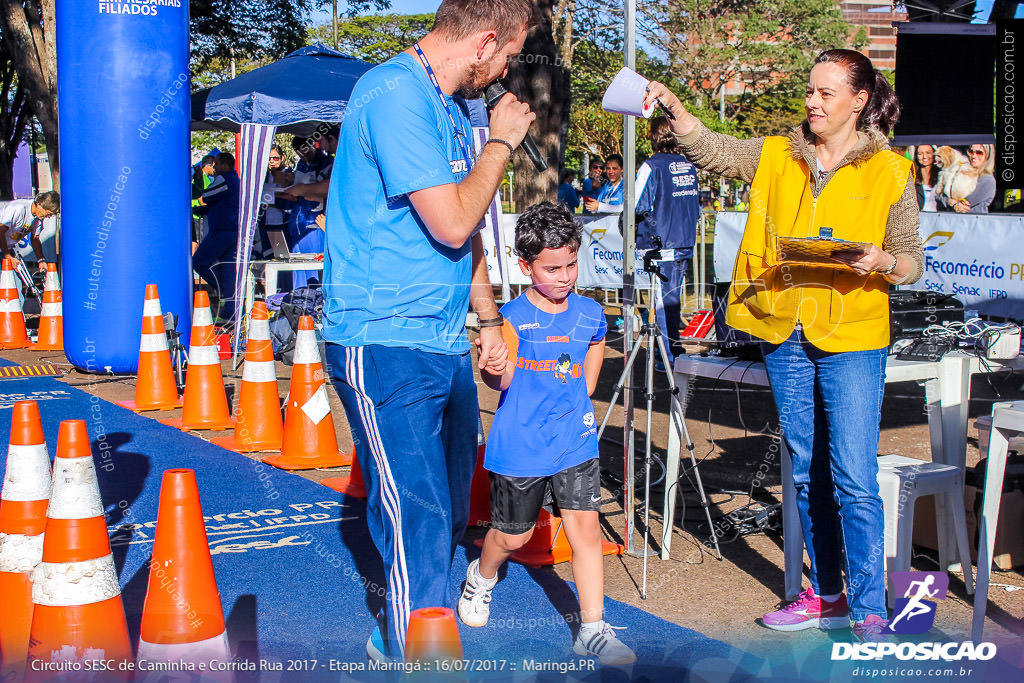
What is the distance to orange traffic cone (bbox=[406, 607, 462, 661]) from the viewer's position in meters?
2.28

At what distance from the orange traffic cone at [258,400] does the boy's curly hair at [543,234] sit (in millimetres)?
3513

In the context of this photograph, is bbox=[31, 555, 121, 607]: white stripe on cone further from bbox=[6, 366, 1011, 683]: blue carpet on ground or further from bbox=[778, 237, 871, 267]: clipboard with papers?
bbox=[778, 237, 871, 267]: clipboard with papers

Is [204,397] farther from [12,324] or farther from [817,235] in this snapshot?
[12,324]

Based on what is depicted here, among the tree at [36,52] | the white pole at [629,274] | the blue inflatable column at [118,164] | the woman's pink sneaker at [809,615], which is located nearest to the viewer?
the woman's pink sneaker at [809,615]

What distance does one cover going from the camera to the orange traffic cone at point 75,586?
312 centimetres

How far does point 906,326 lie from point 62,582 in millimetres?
→ 3906

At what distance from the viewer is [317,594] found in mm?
4262

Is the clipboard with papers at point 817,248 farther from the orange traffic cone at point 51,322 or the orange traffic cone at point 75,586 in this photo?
the orange traffic cone at point 51,322

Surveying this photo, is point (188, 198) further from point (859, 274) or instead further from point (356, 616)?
point (859, 274)

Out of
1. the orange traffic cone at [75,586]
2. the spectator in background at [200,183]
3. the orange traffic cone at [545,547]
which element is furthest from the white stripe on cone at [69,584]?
the spectator in background at [200,183]

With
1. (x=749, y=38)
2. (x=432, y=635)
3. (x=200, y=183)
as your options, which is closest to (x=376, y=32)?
(x=749, y=38)

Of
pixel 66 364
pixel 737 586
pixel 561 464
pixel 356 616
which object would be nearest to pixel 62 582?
pixel 356 616

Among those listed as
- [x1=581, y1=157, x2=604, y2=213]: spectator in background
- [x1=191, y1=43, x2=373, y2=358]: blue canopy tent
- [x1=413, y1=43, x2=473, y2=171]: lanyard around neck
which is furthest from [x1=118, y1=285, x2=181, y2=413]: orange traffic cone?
[x1=581, y1=157, x2=604, y2=213]: spectator in background

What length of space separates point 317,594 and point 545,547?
3.46ft
